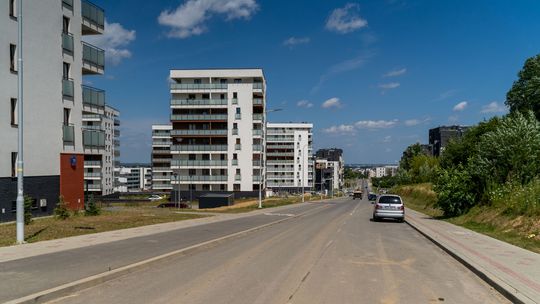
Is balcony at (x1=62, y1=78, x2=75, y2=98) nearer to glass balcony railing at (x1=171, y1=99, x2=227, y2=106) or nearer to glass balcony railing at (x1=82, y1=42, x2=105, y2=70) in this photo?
glass balcony railing at (x1=82, y1=42, x2=105, y2=70)

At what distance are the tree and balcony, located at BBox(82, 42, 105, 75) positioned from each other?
51.7 meters

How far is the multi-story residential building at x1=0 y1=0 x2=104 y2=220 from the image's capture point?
26828mm

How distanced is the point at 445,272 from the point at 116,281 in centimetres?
723

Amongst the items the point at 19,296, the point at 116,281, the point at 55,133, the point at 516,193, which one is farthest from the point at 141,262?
the point at 55,133

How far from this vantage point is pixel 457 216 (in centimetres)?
3002

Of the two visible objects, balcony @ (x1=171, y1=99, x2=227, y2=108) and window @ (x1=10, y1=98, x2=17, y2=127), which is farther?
balcony @ (x1=171, y1=99, x2=227, y2=108)

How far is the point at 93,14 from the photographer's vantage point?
36.1 meters

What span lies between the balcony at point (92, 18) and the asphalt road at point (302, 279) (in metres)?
25.4

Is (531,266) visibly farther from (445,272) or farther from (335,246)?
(335,246)

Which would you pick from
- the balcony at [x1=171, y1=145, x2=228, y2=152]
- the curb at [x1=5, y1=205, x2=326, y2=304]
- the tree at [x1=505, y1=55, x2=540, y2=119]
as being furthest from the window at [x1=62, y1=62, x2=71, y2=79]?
the tree at [x1=505, y1=55, x2=540, y2=119]

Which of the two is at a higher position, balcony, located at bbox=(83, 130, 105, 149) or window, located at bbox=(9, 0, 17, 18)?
window, located at bbox=(9, 0, 17, 18)

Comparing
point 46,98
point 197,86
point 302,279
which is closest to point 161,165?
point 197,86

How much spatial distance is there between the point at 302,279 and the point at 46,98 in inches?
992

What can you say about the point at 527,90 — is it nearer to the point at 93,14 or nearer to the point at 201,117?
the point at 201,117
